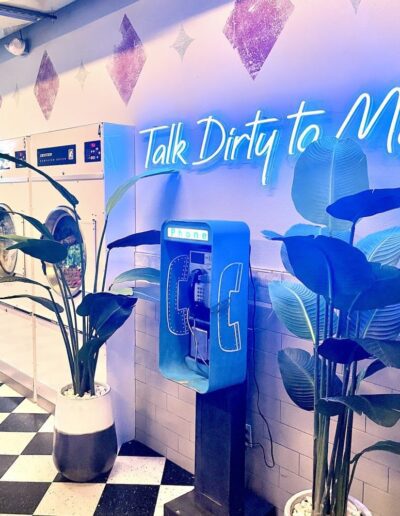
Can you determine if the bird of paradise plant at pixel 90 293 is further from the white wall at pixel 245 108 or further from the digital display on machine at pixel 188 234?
the white wall at pixel 245 108

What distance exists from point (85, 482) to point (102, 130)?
2073 millimetres

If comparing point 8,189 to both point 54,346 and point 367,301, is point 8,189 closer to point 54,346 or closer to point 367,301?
point 54,346

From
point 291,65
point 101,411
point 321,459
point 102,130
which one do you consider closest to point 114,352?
point 101,411

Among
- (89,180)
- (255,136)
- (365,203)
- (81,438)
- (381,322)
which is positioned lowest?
(81,438)

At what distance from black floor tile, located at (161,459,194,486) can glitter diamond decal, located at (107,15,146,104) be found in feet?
7.77

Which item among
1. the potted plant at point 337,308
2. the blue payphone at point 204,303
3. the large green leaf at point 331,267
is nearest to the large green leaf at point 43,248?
the blue payphone at point 204,303

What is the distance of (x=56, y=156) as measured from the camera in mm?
3459

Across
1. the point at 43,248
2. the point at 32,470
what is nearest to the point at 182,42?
the point at 43,248

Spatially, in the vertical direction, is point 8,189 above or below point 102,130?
below

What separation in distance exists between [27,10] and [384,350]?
3.66m

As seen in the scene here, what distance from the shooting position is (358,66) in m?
2.15

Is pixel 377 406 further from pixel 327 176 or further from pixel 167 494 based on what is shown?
pixel 167 494

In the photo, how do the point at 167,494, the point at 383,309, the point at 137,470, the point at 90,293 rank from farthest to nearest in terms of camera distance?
the point at 137,470
the point at 167,494
the point at 90,293
the point at 383,309

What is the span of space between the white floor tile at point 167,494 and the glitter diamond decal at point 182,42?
2.49m
